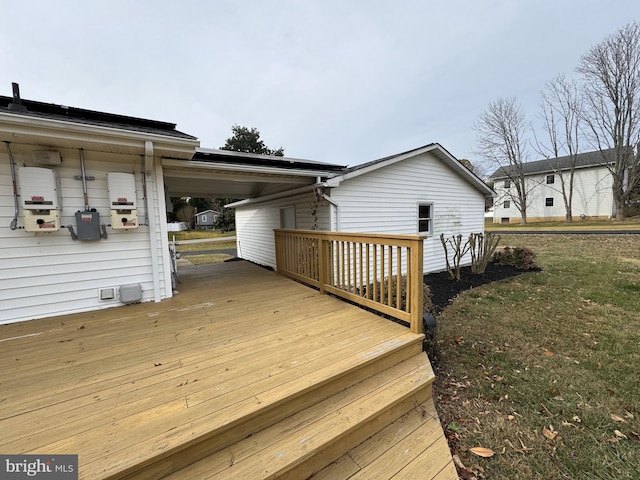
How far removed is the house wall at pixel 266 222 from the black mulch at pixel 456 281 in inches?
112

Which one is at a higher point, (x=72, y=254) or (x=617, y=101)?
(x=617, y=101)

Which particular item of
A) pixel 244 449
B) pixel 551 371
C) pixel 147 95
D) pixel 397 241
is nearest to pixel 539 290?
pixel 551 371

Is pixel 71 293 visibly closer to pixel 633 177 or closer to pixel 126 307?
pixel 126 307

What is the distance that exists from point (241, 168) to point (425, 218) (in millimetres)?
5627

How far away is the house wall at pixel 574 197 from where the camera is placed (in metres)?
21.9

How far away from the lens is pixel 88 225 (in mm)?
3389

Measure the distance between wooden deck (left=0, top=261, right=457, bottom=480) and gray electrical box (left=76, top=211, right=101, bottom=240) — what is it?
3.71 ft

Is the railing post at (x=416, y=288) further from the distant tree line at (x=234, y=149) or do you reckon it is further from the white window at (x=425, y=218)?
the distant tree line at (x=234, y=149)

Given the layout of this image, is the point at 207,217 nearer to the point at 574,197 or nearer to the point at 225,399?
the point at 225,399

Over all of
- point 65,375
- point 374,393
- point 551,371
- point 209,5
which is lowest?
point 551,371

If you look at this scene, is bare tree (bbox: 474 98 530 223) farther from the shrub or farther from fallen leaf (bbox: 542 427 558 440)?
fallen leaf (bbox: 542 427 558 440)

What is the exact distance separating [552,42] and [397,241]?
1049 centimetres

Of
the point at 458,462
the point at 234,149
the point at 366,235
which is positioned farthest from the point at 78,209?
the point at 234,149

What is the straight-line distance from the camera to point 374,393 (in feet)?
6.66
